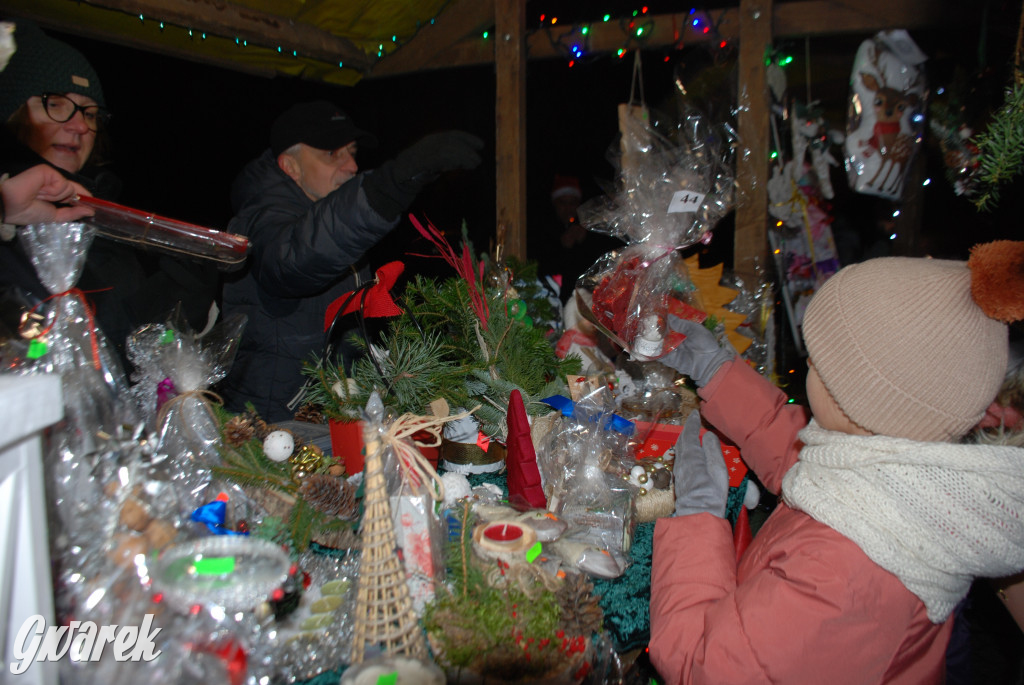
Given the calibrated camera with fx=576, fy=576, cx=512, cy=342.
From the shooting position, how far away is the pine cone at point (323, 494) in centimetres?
125

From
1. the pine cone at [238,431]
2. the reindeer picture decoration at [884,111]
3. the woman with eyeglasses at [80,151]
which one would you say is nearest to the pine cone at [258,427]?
the pine cone at [238,431]

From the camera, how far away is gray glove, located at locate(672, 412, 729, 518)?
128cm

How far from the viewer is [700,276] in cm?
272

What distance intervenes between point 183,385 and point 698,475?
1221 millimetres

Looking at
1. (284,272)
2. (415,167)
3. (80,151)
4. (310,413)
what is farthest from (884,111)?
(80,151)

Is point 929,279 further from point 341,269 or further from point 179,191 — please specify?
point 179,191

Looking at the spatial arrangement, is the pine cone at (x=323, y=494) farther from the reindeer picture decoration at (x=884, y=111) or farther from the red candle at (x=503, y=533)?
the reindeer picture decoration at (x=884, y=111)

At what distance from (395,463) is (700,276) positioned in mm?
2055

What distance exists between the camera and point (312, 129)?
2422 millimetres

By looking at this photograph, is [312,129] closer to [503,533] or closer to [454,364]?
[454,364]

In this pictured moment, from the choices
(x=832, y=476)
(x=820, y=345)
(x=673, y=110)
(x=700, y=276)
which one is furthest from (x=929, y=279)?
(x=673, y=110)

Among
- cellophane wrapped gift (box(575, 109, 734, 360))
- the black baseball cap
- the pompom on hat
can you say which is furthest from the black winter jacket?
the pompom on hat

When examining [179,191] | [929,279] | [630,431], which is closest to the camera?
[929,279]

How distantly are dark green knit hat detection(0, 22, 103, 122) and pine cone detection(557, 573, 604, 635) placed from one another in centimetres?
207
